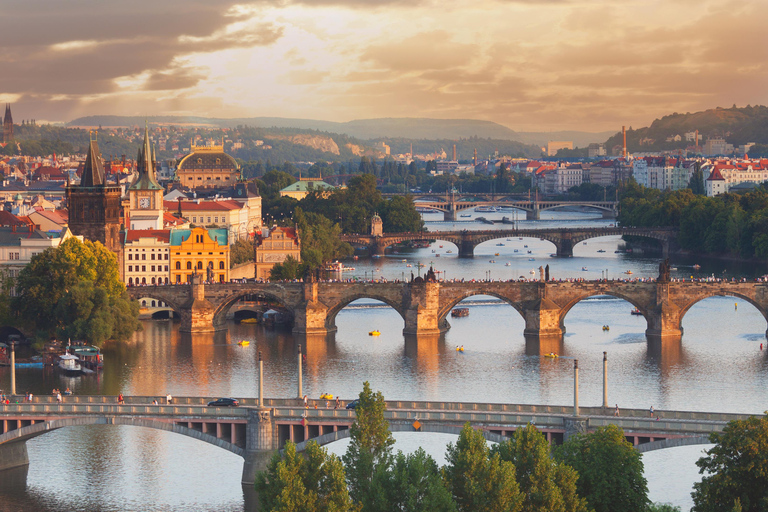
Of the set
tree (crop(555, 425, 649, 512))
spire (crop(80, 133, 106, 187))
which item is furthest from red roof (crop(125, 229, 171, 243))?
tree (crop(555, 425, 649, 512))

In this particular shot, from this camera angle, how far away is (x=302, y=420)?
1580 inches

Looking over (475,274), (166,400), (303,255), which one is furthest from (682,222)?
(166,400)

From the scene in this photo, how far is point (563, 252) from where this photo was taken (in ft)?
391

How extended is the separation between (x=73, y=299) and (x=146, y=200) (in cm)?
2493

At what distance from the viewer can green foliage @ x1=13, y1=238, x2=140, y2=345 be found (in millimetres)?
65188

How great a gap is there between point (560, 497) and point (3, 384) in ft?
103

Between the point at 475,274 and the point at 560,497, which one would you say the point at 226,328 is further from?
the point at 560,497

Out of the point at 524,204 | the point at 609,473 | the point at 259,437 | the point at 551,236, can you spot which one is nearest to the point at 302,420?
the point at 259,437

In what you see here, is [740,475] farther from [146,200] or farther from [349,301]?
[146,200]

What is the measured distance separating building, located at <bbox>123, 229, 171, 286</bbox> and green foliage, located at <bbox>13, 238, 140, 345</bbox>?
959 cm

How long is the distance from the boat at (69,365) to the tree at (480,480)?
3037 centimetres

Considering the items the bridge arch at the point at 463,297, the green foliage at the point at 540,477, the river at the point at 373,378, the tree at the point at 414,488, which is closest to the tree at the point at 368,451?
the tree at the point at 414,488

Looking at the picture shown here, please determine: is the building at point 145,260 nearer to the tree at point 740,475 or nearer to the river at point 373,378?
the river at point 373,378

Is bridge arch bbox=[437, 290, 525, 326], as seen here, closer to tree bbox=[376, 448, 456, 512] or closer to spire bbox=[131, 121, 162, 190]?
spire bbox=[131, 121, 162, 190]
